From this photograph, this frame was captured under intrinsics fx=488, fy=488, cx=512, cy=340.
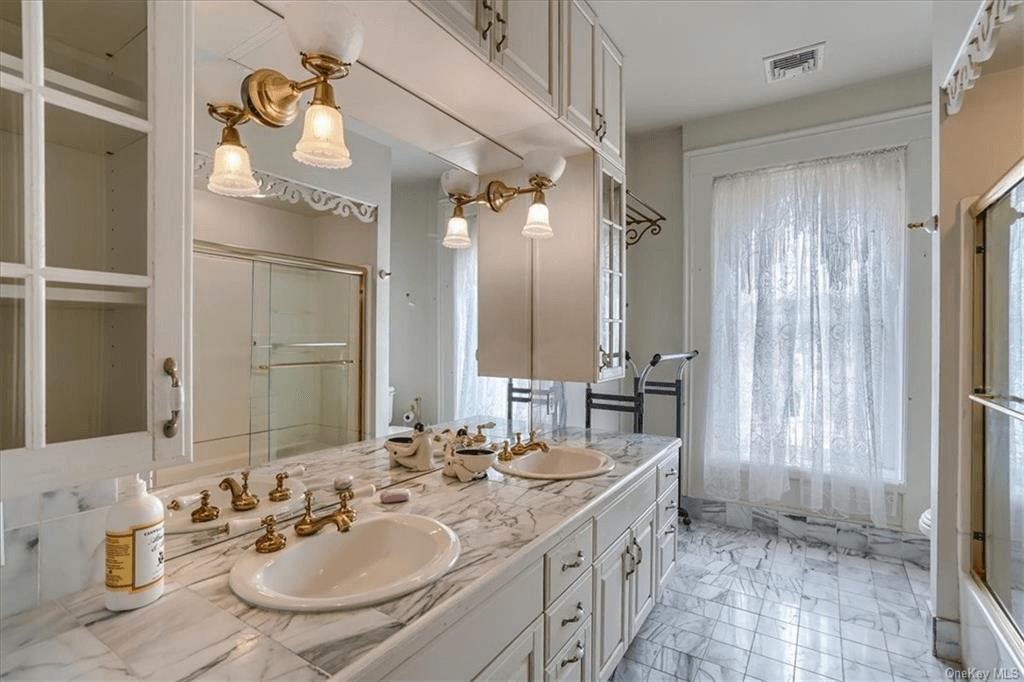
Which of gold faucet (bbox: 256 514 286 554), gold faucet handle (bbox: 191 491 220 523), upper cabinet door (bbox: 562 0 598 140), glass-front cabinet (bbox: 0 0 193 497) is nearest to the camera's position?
glass-front cabinet (bbox: 0 0 193 497)

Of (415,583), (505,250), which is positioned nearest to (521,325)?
(505,250)

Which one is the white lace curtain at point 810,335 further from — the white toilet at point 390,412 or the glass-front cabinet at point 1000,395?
Answer: the white toilet at point 390,412

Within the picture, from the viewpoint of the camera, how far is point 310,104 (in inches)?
46.3

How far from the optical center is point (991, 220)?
1.74m

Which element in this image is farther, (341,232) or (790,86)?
(790,86)

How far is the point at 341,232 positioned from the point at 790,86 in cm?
283

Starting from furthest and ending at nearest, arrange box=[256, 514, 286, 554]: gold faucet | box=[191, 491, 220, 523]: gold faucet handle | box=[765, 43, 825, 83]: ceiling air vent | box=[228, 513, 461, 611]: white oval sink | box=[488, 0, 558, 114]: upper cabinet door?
box=[765, 43, 825, 83]: ceiling air vent, box=[488, 0, 558, 114]: upper cabinet door, box=[191, 491, 220, 523]: gold faucet handle, box=[256, 514, 286, 554]: gold faucet, box=[228, 513, 461, 611]: white oval sink

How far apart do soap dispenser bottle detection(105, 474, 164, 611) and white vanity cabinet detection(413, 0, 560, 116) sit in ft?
3.97

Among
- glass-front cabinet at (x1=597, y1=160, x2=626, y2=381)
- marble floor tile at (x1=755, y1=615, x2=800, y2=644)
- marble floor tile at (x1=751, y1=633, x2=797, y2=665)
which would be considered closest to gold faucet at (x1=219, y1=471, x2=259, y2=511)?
glass-front cabinet at (x1=597, y1=160, x2=626, y2=381)

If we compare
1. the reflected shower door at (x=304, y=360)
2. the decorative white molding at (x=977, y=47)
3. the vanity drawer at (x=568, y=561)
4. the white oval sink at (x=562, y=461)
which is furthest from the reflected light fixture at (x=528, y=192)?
the decorative white molding at (x=977, y=47)

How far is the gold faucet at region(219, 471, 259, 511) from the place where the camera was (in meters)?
1.16

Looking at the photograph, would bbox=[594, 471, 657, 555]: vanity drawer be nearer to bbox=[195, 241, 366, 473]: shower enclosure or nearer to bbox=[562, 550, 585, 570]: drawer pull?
bbox=[562, 550, 585, 570]: drawer pull

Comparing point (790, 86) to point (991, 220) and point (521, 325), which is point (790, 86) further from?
point (521, 325)

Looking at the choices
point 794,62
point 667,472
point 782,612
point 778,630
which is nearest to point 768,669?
point 778,630
